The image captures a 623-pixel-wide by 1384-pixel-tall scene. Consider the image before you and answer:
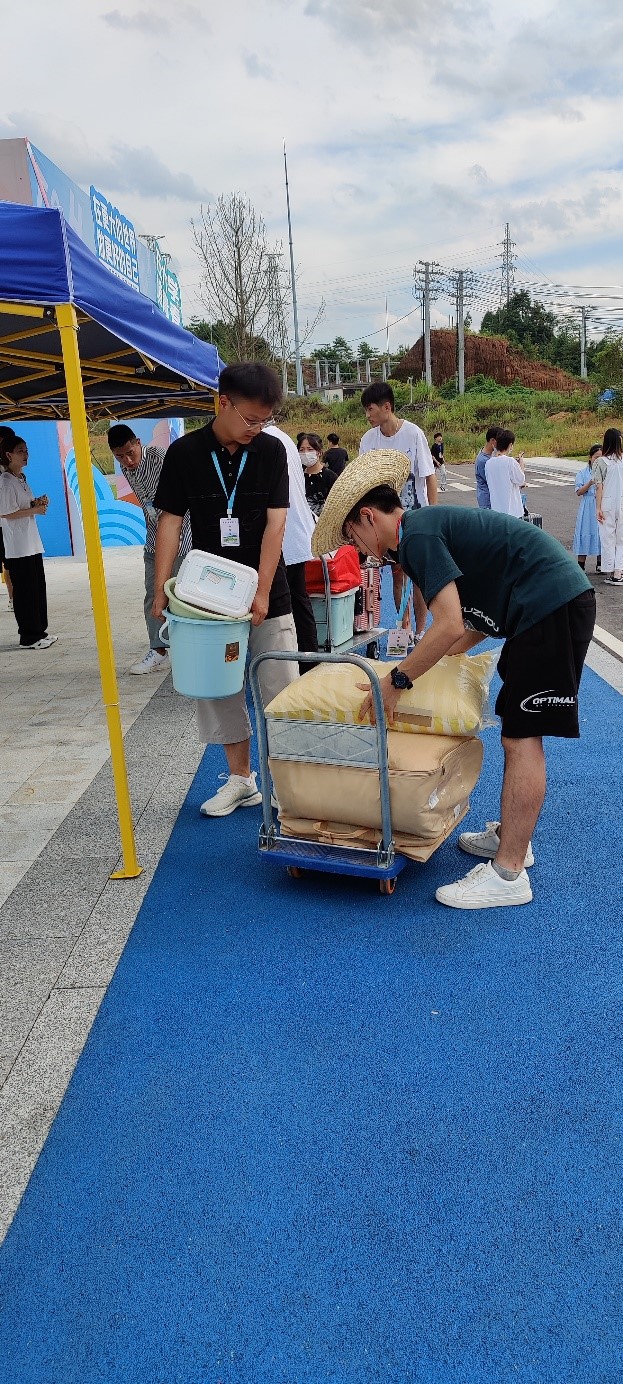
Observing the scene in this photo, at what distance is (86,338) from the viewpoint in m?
5.07

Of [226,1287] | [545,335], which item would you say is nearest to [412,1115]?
[226,1287]

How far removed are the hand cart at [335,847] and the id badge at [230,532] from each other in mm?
518

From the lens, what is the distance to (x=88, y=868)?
4027 millimetres

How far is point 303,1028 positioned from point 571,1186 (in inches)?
35.6

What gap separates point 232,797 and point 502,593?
6.06 feet

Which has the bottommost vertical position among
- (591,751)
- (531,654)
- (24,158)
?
(591,751)

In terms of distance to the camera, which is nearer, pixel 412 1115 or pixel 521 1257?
pixel 521 1257

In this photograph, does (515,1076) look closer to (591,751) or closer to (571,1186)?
(571,1186)

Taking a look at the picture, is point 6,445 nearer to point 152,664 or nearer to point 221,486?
point 152,664

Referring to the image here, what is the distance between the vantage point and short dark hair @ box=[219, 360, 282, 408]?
3521 millimetres

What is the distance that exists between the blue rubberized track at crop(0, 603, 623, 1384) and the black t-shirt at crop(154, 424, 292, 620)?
150cm

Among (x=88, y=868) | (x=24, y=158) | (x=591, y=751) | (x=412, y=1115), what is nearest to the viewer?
(x=412, y=1115)

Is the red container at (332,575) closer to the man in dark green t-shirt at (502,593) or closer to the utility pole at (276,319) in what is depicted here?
the man in dark green t-shirt at (502,593)

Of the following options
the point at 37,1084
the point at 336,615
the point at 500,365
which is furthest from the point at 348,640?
the point at 500,365
